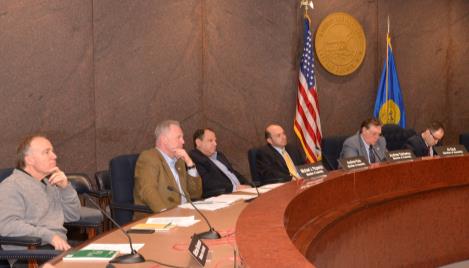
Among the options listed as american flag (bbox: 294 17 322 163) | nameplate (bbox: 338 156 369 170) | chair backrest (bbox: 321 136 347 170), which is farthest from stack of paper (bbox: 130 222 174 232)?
american flag (bbox: 294 17 322 163)

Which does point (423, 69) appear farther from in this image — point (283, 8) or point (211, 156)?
point (211, 156)

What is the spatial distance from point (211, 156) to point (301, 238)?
6.79 ft

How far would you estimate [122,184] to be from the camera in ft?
12.6

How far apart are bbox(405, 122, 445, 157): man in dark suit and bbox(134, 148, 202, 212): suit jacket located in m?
2.89

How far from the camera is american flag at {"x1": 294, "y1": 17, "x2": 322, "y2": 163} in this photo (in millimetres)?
6277

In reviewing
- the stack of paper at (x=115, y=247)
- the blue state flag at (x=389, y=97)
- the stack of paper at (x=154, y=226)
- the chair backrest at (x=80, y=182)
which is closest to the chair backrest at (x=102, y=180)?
the chair backrest at (x=80, y=182)

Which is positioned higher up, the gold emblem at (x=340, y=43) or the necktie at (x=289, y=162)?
the gold emblem at (x=340, y=43)

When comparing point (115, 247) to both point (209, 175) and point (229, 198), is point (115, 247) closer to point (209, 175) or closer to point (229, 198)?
point (229, 198)

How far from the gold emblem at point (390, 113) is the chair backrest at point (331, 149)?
1833 mm

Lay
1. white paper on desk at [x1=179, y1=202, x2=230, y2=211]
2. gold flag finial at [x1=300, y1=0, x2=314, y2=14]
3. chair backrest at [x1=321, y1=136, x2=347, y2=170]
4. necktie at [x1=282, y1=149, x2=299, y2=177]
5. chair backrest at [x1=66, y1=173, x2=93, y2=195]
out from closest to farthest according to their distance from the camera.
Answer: white paper on desk at [x1=179, y1=202, x2=230, y2=211], chair backrest at [x1=66, y1=173, x2=93, y2=195], necktie at [x1=282, y1=149, x2=299, y2=177], chair backrest at [x1=321, y1=136, x2=347, y2=170], gold flag finial at [x1=300, y1=0, x2=314, y2=14]

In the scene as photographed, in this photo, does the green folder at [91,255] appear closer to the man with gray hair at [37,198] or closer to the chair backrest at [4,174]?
the man with gray hair at [37,198]

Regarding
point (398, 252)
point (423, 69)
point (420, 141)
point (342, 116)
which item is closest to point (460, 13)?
point (423, 69)

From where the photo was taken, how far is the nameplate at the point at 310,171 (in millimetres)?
3724

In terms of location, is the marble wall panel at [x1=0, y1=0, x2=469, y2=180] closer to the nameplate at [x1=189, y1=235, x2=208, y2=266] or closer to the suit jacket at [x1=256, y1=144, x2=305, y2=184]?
the suit jacket at [x1=256, y1=144, x2=305, y2=184]
